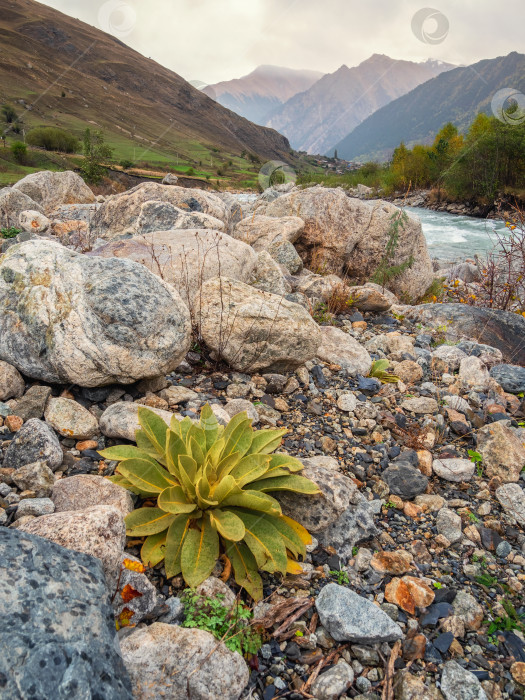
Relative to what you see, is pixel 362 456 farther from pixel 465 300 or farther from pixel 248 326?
pixel 465 300

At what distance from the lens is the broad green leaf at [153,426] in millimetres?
3223

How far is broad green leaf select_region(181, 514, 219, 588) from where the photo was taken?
2484 mm

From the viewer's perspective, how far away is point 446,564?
10.1 ft

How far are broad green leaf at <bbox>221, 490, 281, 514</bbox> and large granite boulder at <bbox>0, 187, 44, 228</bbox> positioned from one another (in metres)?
→ 11.7

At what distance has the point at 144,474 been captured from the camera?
118 inches

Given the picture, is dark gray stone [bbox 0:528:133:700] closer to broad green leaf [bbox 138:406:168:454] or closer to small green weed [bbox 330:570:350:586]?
broad green leaf [bbox 138:406:168:454]

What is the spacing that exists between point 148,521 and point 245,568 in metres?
0.70

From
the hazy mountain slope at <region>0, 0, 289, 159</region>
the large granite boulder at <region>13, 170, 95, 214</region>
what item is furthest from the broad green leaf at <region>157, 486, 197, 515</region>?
the hazy mountain slope at <region>0, 0, 289, 159</region>

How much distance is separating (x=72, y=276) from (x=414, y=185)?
6262 centimetres

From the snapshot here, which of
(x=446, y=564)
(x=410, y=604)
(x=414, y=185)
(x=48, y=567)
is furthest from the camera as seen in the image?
(x=414, y=185)

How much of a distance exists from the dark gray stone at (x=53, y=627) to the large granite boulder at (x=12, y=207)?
12.1 m

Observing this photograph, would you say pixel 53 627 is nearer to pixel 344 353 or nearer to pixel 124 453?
pixel 124 453

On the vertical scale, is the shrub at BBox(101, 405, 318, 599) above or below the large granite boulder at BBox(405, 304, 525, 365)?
below

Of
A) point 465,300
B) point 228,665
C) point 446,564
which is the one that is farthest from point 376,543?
point 465,300
